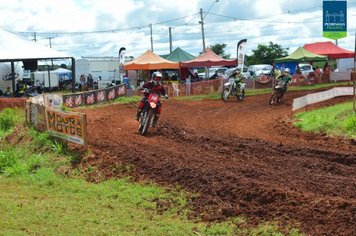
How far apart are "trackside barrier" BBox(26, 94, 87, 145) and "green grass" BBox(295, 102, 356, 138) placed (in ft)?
22.5

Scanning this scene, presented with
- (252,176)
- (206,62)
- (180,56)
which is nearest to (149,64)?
(206,62)

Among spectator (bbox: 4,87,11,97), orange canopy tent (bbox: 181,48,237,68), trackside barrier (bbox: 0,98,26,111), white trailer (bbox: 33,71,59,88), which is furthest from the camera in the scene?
white trailer (bbox: 33,71,59,88)

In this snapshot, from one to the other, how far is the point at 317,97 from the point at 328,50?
2535cm

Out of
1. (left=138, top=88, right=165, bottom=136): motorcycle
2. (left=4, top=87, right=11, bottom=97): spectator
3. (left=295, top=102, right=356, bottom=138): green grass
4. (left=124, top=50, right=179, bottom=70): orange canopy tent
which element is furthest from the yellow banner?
(left=124, top=50, right=179, bottom=70): orange canopy tent

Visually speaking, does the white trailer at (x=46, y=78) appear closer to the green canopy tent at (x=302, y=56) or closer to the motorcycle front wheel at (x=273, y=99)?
the green canopy tent at (x=302, y=56)

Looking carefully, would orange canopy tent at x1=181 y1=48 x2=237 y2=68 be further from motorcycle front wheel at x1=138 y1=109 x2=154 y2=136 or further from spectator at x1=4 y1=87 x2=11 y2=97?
motorcycle front wheel at x1=138 y1=109 x2=154 y2=136

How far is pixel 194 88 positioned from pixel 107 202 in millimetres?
27405

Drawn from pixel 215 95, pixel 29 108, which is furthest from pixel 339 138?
pixel 215 95

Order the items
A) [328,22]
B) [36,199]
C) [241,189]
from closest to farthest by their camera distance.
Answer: [241,189]
[36,199]
[328,22]

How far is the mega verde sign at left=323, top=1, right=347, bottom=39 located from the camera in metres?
19.4

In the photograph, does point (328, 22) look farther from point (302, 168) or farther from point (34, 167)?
point (34, 167)

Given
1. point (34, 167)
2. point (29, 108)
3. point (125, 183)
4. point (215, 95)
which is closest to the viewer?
point (125, 183)

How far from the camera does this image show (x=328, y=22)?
64.1 feet

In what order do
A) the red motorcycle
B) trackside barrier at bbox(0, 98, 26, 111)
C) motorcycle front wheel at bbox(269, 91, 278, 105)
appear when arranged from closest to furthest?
the red motorcycle < trackside barrier at bbox(0, 98, 26, 111) < motorcycle front wheel at bbox(269, 91, 278, 105)
